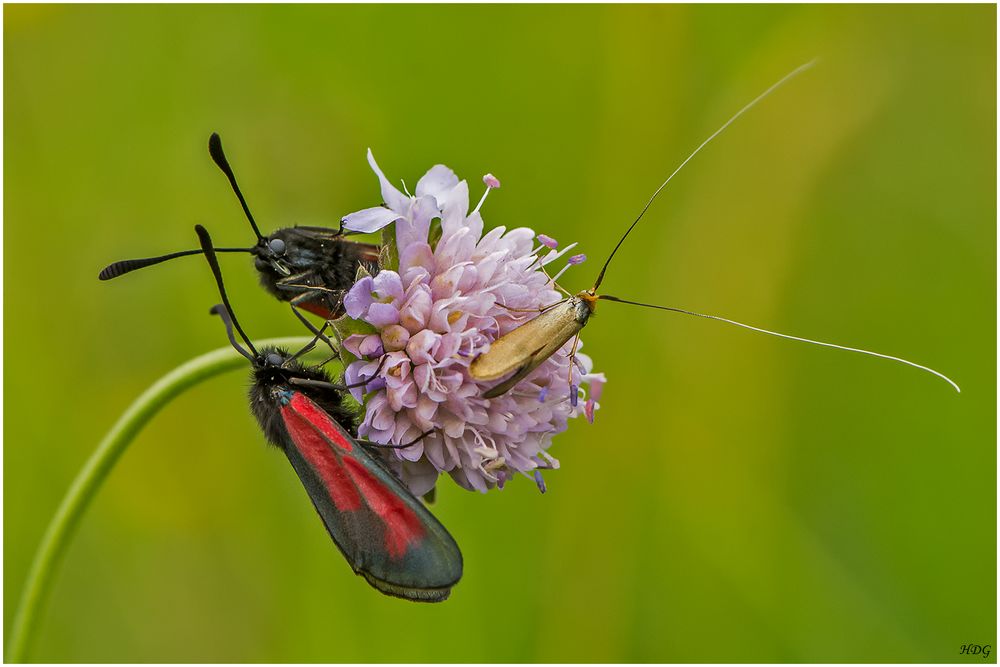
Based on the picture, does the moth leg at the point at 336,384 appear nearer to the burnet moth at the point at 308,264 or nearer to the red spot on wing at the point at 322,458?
the red spot on wing at the point at 322,458

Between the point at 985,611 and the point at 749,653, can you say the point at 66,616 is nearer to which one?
the point at 749,653

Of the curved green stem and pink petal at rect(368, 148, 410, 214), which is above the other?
pink petal at rect(368, 148, 410, 214)

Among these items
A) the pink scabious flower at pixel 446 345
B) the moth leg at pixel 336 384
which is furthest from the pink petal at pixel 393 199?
the moth leg at pixel 336 384

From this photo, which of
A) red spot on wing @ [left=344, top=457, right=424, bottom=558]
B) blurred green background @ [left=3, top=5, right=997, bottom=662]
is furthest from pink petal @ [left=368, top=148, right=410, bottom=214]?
blurred green background @ [left=3, top=5, right=997, bottom=662]

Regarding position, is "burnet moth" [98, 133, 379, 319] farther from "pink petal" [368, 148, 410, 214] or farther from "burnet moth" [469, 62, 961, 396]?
"burnet moth" [469, 62, 961, 396]

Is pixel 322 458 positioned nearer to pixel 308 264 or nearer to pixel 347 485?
pixel 347 485

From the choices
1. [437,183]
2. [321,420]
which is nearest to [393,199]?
[437,183]

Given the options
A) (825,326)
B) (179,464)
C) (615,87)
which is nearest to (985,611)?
(825,326)
